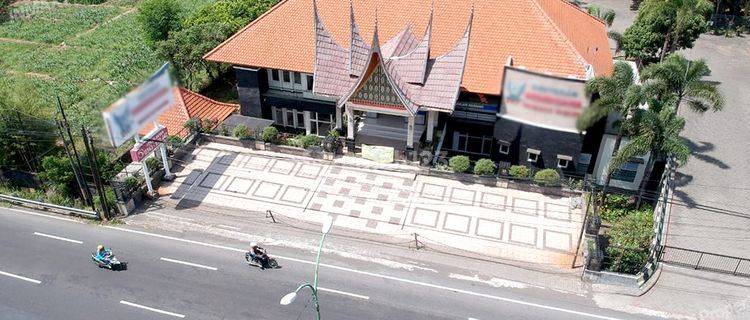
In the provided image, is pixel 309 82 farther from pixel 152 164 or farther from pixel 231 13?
pixel 231 13

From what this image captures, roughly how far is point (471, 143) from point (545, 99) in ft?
62.8

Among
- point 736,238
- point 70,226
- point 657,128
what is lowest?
point 70,226

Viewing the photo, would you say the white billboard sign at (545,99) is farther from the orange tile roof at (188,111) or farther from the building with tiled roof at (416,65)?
the orange tile roof at (188,111)

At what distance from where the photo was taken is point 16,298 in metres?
28.4

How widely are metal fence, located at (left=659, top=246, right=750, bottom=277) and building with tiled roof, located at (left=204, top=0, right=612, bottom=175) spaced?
8954 millimetres

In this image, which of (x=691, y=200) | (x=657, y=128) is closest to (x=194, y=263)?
(x=657, y=128)

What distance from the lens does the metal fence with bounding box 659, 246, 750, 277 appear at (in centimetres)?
2912

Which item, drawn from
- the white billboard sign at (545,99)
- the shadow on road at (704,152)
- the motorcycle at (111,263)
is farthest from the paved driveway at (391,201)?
the white billboard sign at (545,99)

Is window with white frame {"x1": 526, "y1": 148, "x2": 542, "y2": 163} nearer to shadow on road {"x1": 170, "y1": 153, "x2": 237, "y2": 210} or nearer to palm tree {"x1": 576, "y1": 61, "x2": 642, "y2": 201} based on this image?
palm tree {"x1": 576, "y1": 61, "x2": 642, "y2": 201}

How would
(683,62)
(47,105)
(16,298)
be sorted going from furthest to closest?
1. (47,105)
2. (683,62)
3. (16,298)

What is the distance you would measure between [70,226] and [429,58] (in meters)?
26.6

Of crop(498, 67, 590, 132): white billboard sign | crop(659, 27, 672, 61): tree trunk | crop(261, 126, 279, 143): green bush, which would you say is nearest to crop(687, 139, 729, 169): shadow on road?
crop(659, 27, 672, 61): tree trunk

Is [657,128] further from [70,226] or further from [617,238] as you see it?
[70,226]

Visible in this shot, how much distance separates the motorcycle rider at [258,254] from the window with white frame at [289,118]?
16.7m
